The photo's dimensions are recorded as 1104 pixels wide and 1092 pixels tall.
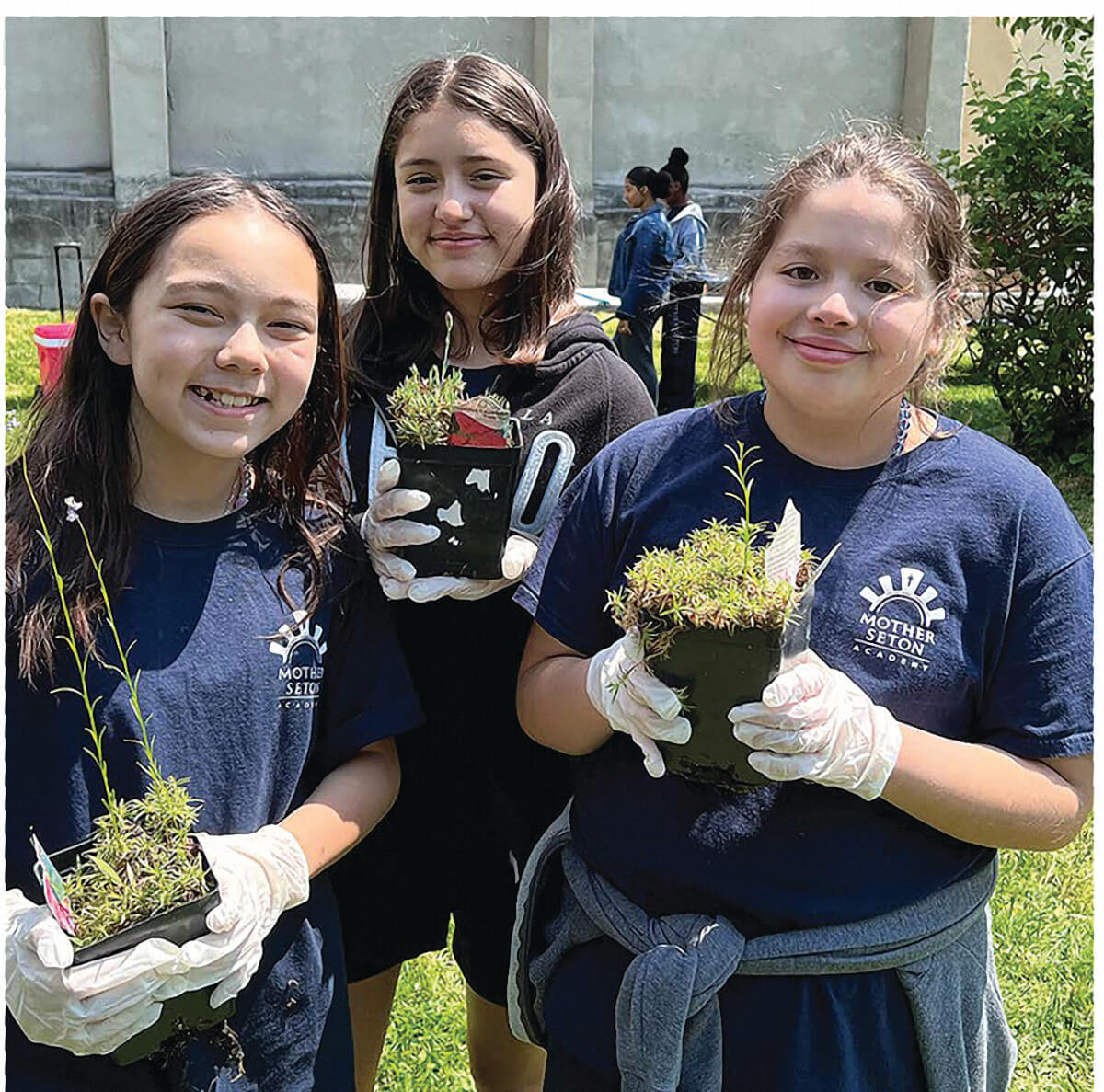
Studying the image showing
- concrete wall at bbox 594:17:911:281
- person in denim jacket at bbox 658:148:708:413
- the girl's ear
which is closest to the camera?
the girl's ear

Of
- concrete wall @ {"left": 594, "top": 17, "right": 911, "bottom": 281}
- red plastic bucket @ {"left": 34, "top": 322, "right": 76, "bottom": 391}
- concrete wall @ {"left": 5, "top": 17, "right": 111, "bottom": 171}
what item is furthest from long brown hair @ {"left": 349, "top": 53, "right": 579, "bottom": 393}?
concrete wall @ {"left": 5, "top": 17, "right": 111, "bottom": 171}

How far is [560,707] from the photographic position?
1.69 metres

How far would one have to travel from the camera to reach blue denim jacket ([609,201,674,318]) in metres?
8.80

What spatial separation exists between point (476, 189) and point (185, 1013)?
1.35 meters

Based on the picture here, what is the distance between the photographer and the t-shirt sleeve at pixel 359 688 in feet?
5.70

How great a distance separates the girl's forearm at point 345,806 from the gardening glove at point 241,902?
0.13 ft

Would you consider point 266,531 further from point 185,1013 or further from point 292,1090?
point 292,1090

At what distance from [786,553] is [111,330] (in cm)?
100

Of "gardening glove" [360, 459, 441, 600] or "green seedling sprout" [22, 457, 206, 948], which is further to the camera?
"gardening glove" [360, 459, 441, 600]

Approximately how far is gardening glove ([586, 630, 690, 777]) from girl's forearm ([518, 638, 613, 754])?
0.25ft

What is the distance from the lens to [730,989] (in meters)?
1.56

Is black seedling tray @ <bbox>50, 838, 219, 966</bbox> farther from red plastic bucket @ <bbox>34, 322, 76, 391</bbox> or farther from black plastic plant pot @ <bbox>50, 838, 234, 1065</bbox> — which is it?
red plastic bucket @ <bbox>34, 322, 76, 391</bbox>

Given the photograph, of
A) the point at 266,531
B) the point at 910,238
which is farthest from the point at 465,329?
the point at 910,238

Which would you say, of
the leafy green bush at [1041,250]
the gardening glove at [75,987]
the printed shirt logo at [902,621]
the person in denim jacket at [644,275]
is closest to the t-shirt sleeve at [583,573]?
the printed shirt logo at [902,621]
